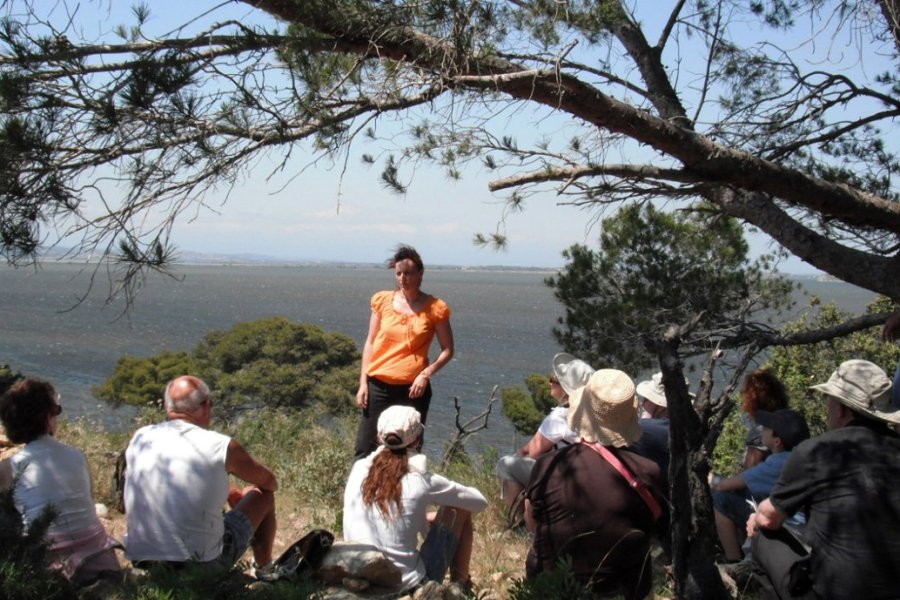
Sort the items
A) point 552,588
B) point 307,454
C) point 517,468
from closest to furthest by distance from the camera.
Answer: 1. point 552,588
2. point 517,468
3. point 307,454

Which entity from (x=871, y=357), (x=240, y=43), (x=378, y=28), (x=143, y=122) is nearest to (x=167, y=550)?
(x=143, y=122)

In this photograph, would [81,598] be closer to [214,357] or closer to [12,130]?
[12,130]

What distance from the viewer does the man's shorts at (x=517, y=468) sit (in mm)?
3906

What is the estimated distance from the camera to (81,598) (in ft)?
8.73

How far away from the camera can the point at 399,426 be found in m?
3.14

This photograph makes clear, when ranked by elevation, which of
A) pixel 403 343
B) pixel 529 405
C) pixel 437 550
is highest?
pixel 403 343

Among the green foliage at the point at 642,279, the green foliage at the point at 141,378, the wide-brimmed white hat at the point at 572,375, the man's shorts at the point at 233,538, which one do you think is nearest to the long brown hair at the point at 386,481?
the man's shorts at the point at 233,538

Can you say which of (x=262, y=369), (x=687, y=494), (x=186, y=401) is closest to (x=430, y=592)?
(x=687, y=494)

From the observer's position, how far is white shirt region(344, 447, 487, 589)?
3104 mm

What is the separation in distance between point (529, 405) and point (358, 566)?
16558 mm

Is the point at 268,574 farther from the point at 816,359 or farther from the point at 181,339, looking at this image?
the point at 181,339

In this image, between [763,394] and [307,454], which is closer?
[763,394]

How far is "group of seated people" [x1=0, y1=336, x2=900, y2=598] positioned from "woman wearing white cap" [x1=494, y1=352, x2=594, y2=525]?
54cm

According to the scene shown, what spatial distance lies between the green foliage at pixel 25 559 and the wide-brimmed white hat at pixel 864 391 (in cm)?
238
